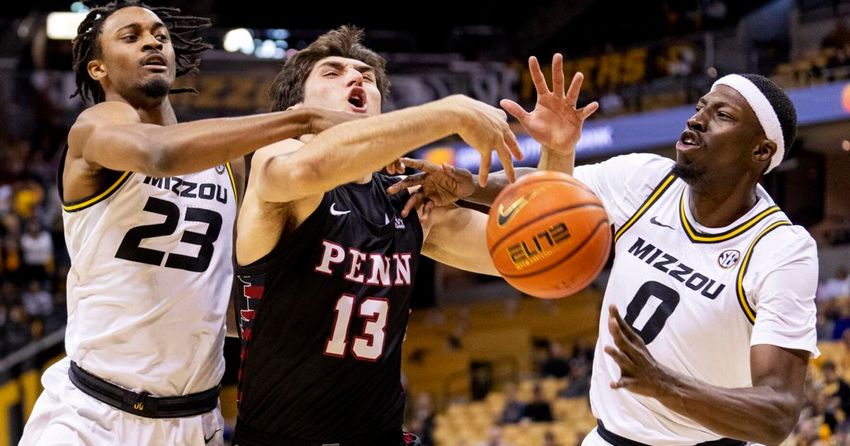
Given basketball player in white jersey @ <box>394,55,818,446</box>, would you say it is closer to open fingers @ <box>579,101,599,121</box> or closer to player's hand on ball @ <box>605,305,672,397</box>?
open fingers @ <box>579,101,599,121</box>

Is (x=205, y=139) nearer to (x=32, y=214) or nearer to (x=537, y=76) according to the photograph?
(x=537, y=76)

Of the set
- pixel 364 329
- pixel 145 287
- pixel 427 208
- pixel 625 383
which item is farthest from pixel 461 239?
pixel 625 383

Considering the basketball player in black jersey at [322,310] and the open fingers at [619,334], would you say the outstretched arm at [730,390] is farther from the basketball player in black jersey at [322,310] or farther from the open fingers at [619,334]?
the basketball player in black jersey at [322,310]

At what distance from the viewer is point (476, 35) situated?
838 inches

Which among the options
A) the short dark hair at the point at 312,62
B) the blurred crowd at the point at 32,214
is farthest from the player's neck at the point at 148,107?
the blurred crowd at the point at 32,214

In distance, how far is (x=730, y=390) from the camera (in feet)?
11.8

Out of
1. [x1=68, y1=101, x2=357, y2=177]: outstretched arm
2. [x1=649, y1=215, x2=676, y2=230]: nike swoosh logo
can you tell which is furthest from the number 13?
[x1=649, y1=215, x2=676, y2=230]: nike swoosh logo

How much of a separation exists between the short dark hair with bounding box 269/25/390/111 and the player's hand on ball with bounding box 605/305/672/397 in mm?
1776

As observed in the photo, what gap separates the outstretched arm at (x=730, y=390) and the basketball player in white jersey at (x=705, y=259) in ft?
0.06

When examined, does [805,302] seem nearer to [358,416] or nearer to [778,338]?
[778,338]

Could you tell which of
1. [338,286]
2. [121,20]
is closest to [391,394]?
[338,286]

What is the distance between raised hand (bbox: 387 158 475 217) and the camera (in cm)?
429

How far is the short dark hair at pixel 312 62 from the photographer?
446 centimetres

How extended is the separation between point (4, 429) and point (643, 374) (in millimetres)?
10937
